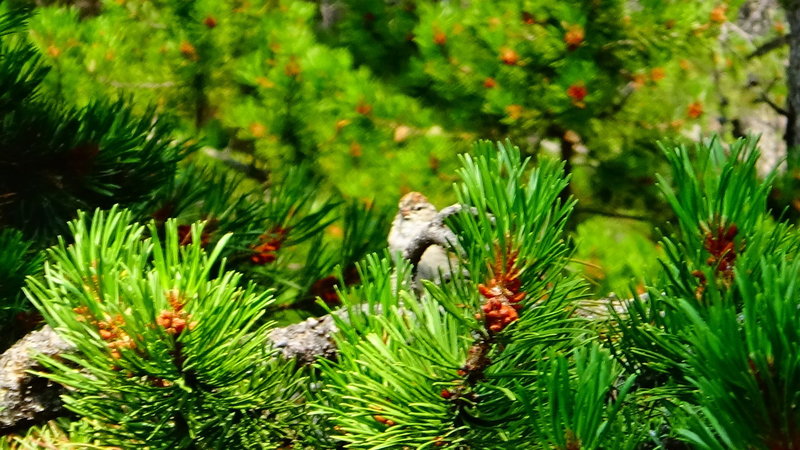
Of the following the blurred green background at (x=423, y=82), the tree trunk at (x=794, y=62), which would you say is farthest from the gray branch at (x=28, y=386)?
the tree trunk at (x=794, y=62)

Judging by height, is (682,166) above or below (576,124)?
above

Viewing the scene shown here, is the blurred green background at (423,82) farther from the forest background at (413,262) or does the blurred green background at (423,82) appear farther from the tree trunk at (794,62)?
the tree trunk at (794,62)

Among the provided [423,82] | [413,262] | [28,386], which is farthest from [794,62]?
[28,386]

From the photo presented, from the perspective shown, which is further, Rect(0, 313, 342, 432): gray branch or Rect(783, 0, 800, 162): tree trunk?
Rect(783, 0, 800, 162): tree trunk

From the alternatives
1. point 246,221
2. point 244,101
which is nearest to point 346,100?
point 244,101

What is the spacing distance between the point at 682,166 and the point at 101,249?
1.02 ft

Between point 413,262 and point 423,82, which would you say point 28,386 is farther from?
point 423,82

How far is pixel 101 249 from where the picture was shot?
1.40 feet

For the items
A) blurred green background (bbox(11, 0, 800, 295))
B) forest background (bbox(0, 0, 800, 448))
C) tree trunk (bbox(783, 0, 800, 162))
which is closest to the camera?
forest background (bbox(0, 0, 800, 448))

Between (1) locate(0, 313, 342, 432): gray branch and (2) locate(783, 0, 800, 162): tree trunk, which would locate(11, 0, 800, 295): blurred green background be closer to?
(2) locate(783, 0, 800, 162): tree trunk

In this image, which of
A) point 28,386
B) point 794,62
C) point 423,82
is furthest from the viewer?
point 423,82

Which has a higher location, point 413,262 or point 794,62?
point 413,262

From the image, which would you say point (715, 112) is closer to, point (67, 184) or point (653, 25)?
point (653, 25)

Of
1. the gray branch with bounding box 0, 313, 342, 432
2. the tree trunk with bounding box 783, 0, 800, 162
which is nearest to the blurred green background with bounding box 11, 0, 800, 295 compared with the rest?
the tree trunk with bounding box 783, 0, 800, 162
